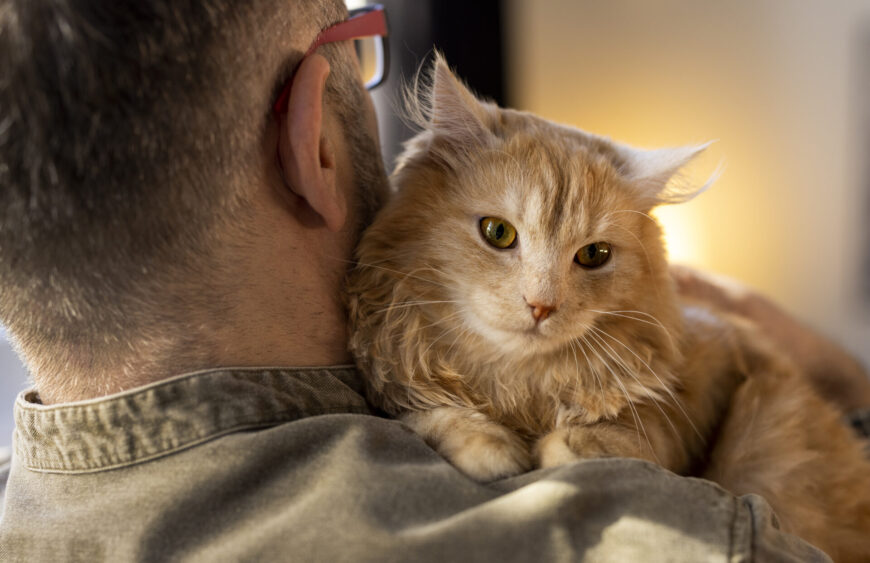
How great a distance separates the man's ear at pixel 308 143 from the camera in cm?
105

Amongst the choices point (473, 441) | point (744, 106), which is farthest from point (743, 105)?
point (473, 441)

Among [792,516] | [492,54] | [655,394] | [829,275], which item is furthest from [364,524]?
[829,275]

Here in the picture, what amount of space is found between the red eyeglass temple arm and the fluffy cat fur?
15 centimetres

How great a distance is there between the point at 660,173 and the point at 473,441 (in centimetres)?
64

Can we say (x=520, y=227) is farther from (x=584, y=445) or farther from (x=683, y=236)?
(x=683, y=236)

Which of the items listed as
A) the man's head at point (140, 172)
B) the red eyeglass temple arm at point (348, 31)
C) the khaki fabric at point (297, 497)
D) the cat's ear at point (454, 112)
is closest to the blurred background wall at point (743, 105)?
the red eyeglass temple arm at point (348, 31)

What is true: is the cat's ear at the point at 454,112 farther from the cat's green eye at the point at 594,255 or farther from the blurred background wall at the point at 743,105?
the blurred background wall at the point at 743,105

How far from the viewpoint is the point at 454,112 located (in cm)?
131

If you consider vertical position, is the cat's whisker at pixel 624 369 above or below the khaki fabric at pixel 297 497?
below

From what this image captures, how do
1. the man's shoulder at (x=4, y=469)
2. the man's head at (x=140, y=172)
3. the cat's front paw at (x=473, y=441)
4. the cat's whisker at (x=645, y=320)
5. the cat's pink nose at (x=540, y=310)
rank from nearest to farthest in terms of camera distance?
the man's head at (x=140, y=172) → the cat's front paw at (x=473, y=441) → the cat's pink nose at (x=540, y=310) → the cat's whisker at (x=645, y=320) → the man's shoulder at (x=4, y=469)

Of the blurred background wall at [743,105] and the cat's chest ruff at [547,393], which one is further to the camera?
the blurred background wall at [743,105]

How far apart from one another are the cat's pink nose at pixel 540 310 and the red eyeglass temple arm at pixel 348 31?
0.51 metres

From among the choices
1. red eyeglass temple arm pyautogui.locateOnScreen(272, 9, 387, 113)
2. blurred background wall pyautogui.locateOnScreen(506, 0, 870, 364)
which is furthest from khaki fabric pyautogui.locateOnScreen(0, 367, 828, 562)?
blurred background wall pyautogui.locateOnScreen(506, 0, 870, 364)

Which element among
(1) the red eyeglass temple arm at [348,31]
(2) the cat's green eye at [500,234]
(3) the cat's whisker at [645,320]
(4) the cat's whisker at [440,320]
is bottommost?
(3) the cat's whisker at [645,320]
